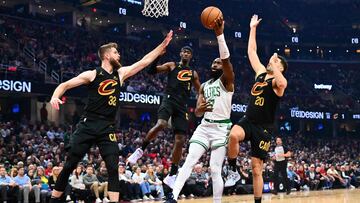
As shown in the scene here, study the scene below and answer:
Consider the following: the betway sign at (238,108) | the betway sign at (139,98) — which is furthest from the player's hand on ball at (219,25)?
the betway sign at (238,108)

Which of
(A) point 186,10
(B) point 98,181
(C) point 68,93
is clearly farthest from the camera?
(A) point 186,10

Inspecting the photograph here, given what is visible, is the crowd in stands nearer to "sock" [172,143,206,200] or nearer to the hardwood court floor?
"sock" [172,143,206,200]

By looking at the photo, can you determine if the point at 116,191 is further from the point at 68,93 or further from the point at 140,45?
the point at 140,45

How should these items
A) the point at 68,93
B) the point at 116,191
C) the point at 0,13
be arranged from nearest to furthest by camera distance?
the point at 116,191 < the point at 68,93 < the point at 0,13

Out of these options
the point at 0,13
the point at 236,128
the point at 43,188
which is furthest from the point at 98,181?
the point at 0,13

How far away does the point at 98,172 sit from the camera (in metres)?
16.2

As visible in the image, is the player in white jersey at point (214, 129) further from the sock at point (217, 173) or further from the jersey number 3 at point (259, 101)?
the jersey number 3 at point (259, 101)

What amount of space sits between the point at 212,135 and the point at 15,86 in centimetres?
1647

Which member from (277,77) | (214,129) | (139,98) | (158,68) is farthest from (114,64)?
(139,98)

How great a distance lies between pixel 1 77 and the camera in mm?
22156

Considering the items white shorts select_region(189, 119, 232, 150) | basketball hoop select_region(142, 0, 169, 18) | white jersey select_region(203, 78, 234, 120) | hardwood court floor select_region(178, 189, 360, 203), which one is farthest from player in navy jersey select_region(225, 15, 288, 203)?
basketball hoop select_region(142, 0, 169, 18)

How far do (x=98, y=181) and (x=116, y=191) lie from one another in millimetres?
8588

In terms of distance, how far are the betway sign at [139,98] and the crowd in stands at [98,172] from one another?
5.75ft

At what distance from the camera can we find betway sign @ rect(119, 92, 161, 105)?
26.4m
